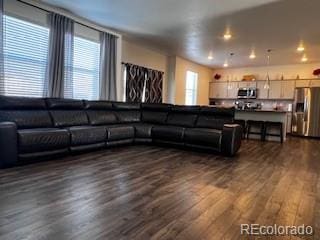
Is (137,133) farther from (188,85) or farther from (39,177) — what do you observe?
(188,85)

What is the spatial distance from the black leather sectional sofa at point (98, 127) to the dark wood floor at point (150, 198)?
0.31 meters

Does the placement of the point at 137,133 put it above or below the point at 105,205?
above

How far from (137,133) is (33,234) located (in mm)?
3828

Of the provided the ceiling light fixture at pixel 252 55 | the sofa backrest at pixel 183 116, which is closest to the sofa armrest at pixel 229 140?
the sofa backrest at pixel 183 116

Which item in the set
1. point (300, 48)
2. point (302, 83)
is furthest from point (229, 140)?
point (302, 83)

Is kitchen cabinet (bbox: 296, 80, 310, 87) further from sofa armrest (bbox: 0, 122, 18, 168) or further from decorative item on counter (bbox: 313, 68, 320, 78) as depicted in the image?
sofa armrest (bbox: 0, 122, 18, 168)

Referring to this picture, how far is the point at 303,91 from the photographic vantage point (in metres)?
8.32

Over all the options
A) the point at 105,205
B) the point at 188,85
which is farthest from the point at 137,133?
the point at 188,85

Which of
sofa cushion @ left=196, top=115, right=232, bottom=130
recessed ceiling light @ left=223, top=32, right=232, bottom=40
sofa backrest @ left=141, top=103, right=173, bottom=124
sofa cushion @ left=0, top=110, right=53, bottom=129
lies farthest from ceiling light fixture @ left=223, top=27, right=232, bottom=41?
sofa cushion @ left=0, top=110, right=53, bottom=129

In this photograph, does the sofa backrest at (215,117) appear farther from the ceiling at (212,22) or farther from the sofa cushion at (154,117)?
the ceiling at (212,22)

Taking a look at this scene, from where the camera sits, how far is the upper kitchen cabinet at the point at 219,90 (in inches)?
412

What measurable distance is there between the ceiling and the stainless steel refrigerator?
53.9 inches

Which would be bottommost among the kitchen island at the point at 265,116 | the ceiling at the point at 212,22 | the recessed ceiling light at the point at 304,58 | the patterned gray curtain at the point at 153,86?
the kitchen island at the point at 265,116

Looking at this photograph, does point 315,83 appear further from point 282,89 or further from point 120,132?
point 120,132
